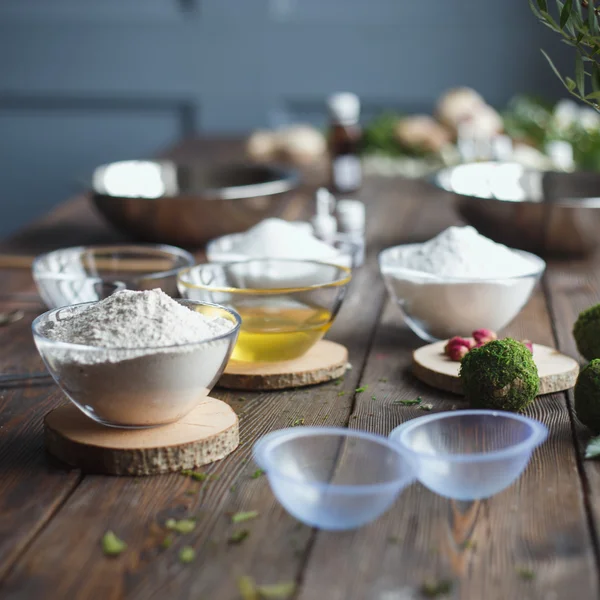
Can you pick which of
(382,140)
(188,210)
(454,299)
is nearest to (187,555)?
(454,299)

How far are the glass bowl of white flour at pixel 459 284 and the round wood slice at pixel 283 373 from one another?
0.16m

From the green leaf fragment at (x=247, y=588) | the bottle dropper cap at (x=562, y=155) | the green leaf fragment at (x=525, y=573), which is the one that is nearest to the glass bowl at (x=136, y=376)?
the green leaf fragment at (x=247, y=588)

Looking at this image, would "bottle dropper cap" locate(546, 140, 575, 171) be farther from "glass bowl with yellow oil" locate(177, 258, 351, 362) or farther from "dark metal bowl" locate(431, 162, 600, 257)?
"glass bowl with yellow oil" locate(177, 258, 351, 362)

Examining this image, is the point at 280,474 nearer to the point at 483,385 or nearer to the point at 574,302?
the point at 483,385

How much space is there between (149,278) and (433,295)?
397 millimetres

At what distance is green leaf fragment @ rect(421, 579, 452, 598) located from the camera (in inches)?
26.7

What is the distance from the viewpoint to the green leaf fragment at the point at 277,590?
67cm

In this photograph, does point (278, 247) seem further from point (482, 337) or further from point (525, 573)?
point (525, 573)

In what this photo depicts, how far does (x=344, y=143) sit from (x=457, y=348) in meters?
1.41

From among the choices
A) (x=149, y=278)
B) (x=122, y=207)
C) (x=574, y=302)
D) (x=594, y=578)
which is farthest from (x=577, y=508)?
(x=122, y=207)

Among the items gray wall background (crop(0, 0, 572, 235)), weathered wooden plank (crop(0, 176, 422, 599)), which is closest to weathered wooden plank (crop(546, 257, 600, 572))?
weathered wooden plank (crop(0, 176, 422, 599))

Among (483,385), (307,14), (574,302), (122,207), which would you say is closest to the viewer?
(483,385)

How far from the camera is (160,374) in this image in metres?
0.87

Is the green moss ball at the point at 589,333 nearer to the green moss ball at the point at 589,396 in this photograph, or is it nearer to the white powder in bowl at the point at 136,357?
the green moss ball at the point at 589,396
